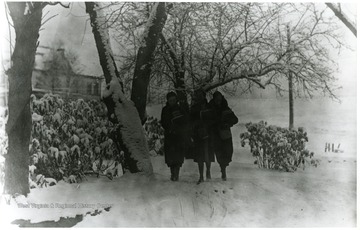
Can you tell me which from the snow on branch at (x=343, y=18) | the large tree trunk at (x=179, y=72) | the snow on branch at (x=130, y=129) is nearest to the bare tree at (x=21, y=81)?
the snow on branch at (x=130, y=129)

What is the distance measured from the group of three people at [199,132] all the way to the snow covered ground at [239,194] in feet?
0.59

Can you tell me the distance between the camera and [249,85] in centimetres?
574

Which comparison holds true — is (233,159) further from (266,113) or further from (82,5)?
(82,5)

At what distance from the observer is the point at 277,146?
5879mm

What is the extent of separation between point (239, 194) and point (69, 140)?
8.07ft

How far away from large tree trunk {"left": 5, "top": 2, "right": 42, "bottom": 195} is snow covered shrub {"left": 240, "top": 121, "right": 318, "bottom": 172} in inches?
119

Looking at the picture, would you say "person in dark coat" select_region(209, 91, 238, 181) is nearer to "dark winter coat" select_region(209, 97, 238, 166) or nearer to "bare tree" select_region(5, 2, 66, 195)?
"dark winter coat" select_region(209, 97, 238, 166)

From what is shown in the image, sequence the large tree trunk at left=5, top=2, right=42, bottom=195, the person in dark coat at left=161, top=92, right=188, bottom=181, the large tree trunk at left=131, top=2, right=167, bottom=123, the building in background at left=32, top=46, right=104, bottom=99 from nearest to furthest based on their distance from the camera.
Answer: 1. the large tree trunk at left=5, top=2, right=42, bottom=195
2. the building in background at left=32, top=46, right=104, bottom=99
3. the person in dark coat at left=161, top=92, right=188, bottom=181
4. the large tree trunk at left=131, top=2, right=167, bottom=123

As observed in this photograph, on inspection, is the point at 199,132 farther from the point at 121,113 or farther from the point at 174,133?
the point at 121,113

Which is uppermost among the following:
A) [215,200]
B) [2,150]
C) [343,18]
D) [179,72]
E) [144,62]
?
[343,18]

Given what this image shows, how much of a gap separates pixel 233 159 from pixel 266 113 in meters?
0.84

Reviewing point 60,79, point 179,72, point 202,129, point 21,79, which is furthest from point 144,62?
point 21,79

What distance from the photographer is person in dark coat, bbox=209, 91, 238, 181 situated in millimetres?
5348

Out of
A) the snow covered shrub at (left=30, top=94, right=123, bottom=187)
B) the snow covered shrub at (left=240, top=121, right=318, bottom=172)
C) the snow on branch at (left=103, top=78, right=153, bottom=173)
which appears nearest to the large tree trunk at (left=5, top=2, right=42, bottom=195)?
the snow covered shrub at (left=30, top=94, right=123, bottom=187)
